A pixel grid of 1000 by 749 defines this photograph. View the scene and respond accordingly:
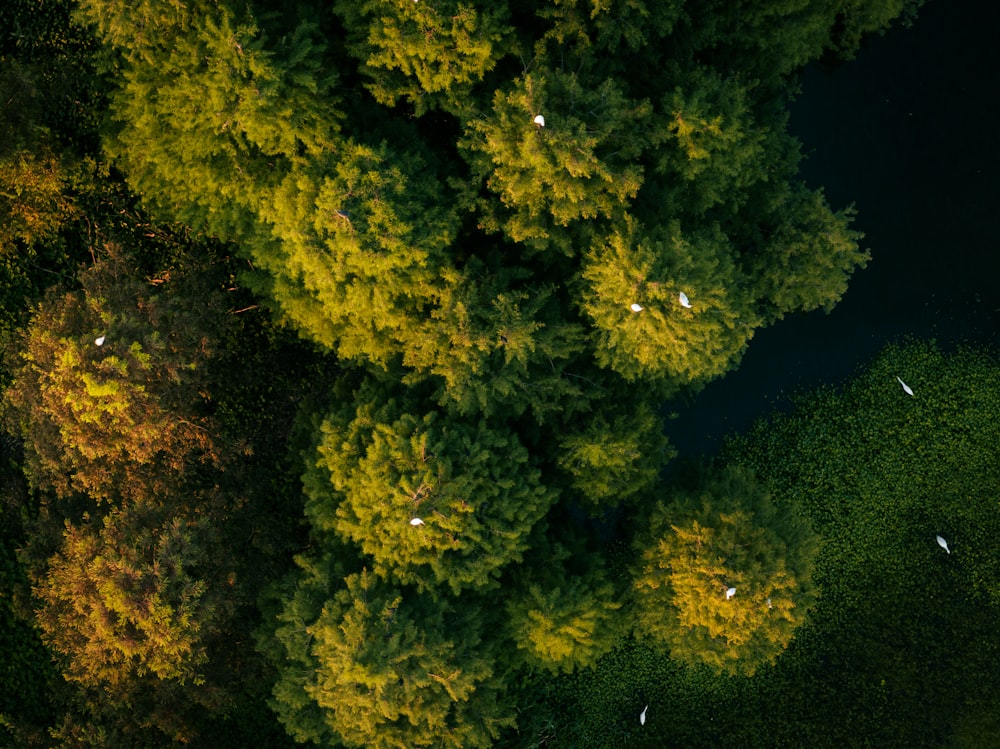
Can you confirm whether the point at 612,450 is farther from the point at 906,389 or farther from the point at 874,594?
the point at 874,594

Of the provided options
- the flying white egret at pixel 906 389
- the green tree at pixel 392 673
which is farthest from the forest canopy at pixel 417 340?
the flying white egret at pixel 906 389

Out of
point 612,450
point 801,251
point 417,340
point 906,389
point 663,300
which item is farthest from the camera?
point 906,389

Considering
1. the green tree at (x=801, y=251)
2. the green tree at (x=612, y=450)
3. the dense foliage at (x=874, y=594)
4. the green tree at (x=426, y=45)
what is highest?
the green tree at (x=426, y=45)

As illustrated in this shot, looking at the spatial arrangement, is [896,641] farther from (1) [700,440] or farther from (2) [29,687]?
(2) [29,687]

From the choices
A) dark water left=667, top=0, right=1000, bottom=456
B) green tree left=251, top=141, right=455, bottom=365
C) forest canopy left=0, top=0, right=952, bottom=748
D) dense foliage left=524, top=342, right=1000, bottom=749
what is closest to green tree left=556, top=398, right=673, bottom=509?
forest canopy left=0, top=0, right=952, bottom=748

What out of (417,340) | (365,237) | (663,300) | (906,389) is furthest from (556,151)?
(906,389)

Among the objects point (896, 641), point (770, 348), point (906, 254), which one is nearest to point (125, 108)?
point (770, 348)

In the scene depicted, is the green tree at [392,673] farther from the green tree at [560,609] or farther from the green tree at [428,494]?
the green tree at [560,609]
